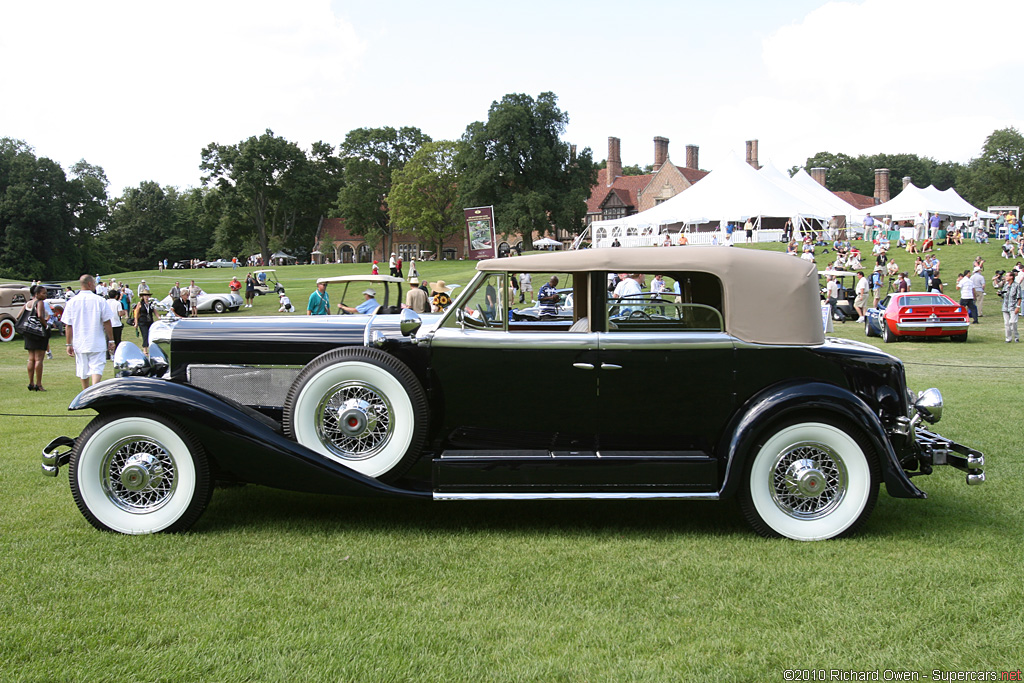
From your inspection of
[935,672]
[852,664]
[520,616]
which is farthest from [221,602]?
[935,672]

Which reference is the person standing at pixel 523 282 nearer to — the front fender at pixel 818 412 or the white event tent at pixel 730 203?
the front fender at pixel 818 412

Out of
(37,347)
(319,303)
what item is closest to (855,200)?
(319,303)

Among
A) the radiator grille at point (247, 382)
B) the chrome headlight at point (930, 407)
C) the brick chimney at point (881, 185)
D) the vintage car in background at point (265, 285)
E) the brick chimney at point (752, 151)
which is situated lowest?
the chrome headlight at point (930, 407)

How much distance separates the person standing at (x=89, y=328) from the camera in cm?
949

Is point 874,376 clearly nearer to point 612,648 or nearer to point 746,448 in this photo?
point 746,448

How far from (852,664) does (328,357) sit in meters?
3.41

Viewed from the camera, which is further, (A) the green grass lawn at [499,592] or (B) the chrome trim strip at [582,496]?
(B) the chrome trim strip at [582,496]

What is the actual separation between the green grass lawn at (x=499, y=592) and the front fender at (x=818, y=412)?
39 cm

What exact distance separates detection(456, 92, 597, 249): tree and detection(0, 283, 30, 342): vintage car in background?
4155 centimetres

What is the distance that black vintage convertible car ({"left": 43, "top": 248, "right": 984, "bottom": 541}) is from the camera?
15.0ft

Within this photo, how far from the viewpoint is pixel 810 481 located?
4.58m

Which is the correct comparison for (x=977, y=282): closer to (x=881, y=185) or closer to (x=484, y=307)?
(x=484, y=307)

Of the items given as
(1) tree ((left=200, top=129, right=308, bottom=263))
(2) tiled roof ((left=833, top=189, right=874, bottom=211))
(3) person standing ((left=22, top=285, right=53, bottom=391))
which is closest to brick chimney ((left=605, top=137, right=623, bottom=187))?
(2) tiled roof ((left=833, top=189, right=874, bottom=211))

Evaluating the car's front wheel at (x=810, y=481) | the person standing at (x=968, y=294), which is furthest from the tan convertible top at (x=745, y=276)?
the person standing at (x=968, y=294)
